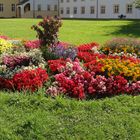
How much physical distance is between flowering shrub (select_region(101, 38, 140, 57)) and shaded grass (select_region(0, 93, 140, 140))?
5.14 metres

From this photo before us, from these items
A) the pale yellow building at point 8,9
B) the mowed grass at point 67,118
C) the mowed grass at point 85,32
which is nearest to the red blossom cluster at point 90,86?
the mowed grass at point 67,118

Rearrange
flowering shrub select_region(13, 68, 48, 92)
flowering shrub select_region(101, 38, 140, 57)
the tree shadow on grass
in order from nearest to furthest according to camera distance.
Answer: flowering shrub select_region(13, 68, 48, 92) → flowering shrub select_region(101, 38, 140, 57) → the tree shadow on grass

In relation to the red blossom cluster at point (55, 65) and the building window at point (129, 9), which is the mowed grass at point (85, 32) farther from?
the building window at point (129, 9)

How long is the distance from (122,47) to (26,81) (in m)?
5.74

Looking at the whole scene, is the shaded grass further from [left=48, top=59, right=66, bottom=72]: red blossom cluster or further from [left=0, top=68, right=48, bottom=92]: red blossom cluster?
[left=48, top=59, right=66, bottom=72]: red blossom cluster

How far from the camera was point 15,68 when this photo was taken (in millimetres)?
11141

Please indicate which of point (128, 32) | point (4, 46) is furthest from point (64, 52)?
point (128, 32)

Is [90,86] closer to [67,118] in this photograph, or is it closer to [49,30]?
[67,118]

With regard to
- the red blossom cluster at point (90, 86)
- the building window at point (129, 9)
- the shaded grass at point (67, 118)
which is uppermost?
the building window at point (129, 9)

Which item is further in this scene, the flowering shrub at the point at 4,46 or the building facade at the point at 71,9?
the building facade at the point at 71,9

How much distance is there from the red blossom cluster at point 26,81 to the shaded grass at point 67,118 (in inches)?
23.3

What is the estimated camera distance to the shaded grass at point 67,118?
7500mm

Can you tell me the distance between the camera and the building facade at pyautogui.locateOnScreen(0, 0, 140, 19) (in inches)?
2795

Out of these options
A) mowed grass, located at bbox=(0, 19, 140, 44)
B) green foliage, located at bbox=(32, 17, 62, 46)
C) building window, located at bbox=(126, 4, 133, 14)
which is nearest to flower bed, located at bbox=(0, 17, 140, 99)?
green foliage, located at bbox=(32, 17, 62, 46)
